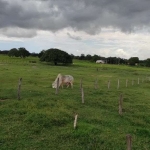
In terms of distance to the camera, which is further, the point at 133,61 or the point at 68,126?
the point at 133,61

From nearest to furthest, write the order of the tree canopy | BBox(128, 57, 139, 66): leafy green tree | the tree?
the tree < the tree canopy < BBox(128, 57, 139, 66): leafy green tree

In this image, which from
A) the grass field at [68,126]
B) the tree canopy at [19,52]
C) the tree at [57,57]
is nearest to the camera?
the grass field at [68,126]

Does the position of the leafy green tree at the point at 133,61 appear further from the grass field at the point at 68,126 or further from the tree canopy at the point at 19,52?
the grass field at the point at 68,126

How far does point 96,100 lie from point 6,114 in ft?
28.4

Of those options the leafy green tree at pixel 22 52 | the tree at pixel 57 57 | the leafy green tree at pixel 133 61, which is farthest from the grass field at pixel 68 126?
the leafy green tree at pixel 133 61

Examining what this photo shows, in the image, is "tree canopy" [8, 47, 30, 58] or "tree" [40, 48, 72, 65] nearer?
"tree" [40, 48, 72, 65]

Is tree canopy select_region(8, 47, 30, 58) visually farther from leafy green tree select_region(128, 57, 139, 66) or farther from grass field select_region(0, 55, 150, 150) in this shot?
grass field select_region(0, 55, 150, 150)

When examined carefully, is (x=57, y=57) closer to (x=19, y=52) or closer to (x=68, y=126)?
(x=19, y=52)

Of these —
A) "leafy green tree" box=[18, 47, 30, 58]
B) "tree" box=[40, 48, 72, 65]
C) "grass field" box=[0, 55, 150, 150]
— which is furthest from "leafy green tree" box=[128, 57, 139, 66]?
"grass field" box=[0, 55, 150, 150]

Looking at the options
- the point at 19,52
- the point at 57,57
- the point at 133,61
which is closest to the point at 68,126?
the point at 57,57

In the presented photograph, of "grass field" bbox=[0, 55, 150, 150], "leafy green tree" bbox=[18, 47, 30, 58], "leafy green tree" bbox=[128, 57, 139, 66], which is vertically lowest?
"grass field" bbox=[0, 55, 150, 150]

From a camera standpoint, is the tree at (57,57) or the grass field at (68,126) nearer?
the grass field at (68,126)

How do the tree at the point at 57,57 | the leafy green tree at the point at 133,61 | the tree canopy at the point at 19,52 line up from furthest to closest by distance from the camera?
1. the leafy green tree at the point at 133,61
2. the tree canopy at the point at 19,52
3. the tree at the point at 57,57

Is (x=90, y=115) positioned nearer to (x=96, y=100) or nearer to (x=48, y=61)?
(x=96, y=100)
